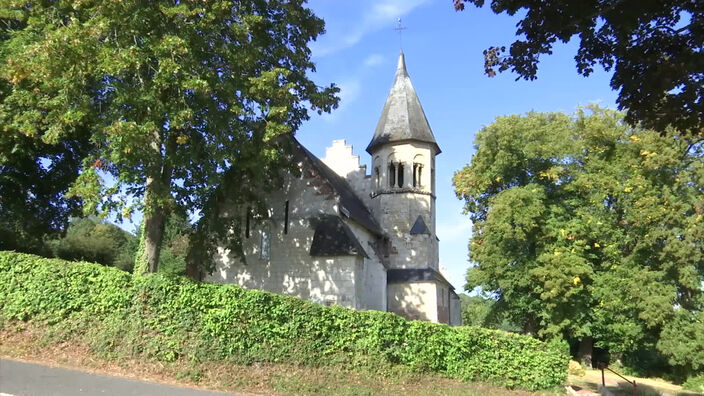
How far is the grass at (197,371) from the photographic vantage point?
11508 millimetres

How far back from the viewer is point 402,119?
30016 millimetres

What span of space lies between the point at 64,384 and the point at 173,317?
8.98 ft

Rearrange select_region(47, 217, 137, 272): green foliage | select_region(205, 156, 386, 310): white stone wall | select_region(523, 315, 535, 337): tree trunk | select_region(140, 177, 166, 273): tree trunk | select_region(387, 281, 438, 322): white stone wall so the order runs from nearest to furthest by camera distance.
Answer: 1. select_region(140, 177, 166, 273): tree trunk
2. select_region(205, 156, 386, 310): white stone wall
3. select_region(387, 281, 438, 322): white stone wall
4. select_region(523, 315, 535, 337): tree trunk
5. select_region(47, 217, 137, 272): green foliage

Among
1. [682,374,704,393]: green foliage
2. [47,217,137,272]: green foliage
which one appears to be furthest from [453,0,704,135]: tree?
[47,217,137,272]: green foliage

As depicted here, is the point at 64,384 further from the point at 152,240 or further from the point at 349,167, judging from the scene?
the point at 349,167

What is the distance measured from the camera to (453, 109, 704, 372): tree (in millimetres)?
25562

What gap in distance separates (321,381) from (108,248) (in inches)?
1288

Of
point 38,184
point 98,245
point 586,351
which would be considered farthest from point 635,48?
point 98,245

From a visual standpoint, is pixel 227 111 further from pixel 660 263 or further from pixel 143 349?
pixel 660 263

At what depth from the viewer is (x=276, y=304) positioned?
42.5ft

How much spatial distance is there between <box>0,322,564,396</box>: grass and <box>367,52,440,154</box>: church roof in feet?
60.0

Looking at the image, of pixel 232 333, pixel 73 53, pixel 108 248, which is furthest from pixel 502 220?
pixel 108 248

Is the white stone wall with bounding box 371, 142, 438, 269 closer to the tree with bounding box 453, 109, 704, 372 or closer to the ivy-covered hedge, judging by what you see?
the tree with bounding box 453, 109, 704, 372

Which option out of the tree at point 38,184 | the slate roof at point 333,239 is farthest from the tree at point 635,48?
the tree at point 38,184
